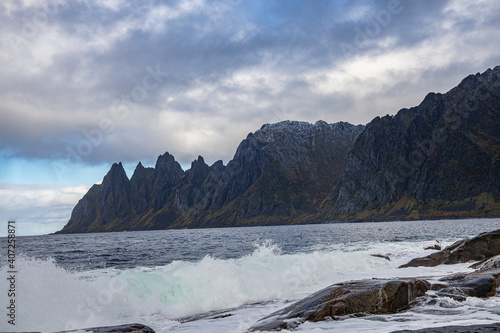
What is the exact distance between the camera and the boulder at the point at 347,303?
12.6 metres

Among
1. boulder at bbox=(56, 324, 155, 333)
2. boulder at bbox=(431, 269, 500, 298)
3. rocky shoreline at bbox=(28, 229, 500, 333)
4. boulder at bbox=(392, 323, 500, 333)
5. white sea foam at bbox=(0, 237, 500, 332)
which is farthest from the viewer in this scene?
boulder at bbox=(431, 269, 500, 298)

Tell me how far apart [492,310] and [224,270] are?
52.9ft

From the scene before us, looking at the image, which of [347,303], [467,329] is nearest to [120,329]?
[347,303]

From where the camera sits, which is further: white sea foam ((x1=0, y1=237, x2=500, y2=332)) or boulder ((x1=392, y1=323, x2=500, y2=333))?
white sea foam ((x1=0, y1=237, x2=500, y2=332))

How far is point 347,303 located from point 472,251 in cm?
2314

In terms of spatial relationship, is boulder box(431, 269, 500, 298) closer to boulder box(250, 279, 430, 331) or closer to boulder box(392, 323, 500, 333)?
boulder box(250, 279, 430, 331)

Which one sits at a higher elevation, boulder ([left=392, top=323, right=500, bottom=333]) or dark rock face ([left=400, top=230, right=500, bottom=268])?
boulder ([left=392, top=323, right=500, bottom=333])

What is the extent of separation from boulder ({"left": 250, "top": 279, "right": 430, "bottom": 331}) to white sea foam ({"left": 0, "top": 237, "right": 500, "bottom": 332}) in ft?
1.94

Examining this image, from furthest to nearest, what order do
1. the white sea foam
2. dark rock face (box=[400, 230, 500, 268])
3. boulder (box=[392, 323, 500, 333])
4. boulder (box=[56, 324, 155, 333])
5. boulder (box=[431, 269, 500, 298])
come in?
dark rock face (box=[400, 230, 500, 268]) → boulder (box=[431, 269, 500, 298]) → the white sea foam → boulder (box=[56, 324, 155, 333]) → boulder (box=[392, 323, 500, 333])

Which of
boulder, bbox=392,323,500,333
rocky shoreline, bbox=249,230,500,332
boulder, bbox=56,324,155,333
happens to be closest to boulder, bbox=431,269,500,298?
rocky shoreline, bbox=249,230,500,332

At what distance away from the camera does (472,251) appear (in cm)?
3036

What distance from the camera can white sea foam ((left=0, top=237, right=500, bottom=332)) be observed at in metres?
12.3

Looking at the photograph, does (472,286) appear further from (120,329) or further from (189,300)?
(120,329)

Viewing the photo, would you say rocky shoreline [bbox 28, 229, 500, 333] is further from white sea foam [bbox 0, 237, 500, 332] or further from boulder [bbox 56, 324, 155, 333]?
white sea foam [bbox 0, 237, 500, 332]
